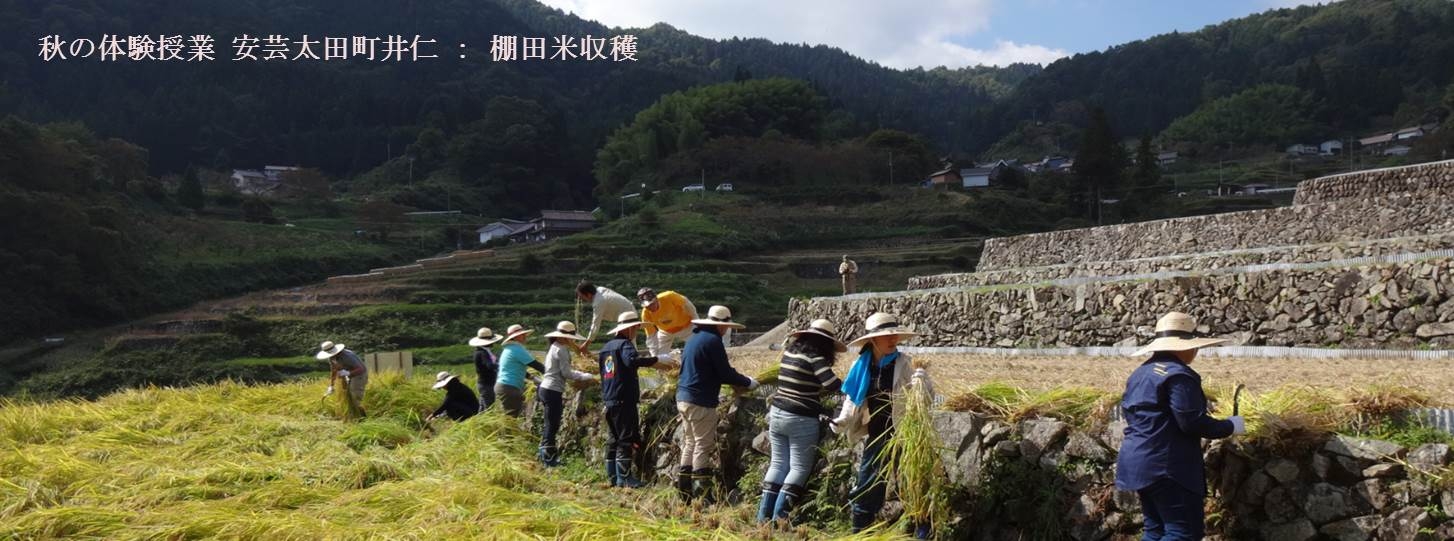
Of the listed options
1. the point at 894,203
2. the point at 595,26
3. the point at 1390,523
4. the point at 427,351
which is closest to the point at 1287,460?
the point at 1390,523

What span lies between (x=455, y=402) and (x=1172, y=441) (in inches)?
329

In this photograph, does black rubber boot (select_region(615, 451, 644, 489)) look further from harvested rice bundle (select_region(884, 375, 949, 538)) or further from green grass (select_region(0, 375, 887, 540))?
harvested rice bundle (select_region(884, 375, 949, 538))

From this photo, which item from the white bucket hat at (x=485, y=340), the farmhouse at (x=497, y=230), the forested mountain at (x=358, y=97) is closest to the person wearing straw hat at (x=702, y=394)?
the white bucket hat at (x=485, y=340)

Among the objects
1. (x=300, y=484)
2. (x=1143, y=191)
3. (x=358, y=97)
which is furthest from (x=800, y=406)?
(x=358, y=97)

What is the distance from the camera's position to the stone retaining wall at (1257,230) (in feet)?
43.1

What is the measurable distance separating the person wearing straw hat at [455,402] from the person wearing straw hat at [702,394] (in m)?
4.47

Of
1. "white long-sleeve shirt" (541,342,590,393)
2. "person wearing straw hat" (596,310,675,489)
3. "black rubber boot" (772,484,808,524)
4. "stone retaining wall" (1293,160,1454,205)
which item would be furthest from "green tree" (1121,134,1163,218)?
"black rubber boot" (772,484,808,524)

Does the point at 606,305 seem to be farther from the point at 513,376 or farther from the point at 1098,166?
the point at 1098,166

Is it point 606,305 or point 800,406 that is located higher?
point 606,305

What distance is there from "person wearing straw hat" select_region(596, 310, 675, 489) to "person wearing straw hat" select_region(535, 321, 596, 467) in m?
0.86

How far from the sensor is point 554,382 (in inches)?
334

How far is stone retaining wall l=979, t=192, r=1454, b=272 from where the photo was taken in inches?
517

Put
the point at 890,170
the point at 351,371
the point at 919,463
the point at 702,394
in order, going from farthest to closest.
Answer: the point at 890,170 < the point at 351,371 < the point at 702,394 < the point at 919,463

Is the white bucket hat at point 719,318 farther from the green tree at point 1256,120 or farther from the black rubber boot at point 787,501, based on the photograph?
the green tree at point 1256,120
